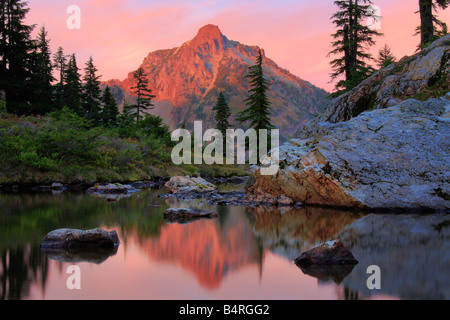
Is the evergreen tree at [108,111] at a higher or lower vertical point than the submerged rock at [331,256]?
higher

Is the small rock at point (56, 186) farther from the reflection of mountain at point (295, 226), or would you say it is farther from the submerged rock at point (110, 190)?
the reflection of mountain at point (295, 226)

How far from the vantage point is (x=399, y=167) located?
47.1 ft

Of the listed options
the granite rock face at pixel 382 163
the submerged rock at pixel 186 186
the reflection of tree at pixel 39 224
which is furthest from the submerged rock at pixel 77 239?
the submerged rock at pixel 186 186

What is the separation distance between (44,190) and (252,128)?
20786mm

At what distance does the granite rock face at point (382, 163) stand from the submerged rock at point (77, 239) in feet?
31.9

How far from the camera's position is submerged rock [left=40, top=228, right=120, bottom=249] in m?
8.08

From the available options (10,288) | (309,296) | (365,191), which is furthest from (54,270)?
(365,191)

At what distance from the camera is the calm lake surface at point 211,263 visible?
17.7 ft

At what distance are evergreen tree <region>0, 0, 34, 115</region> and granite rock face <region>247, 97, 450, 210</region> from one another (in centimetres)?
3458

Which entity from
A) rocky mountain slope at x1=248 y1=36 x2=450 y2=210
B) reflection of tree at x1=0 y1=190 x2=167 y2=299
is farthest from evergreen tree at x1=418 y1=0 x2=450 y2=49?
reflection of tree at x1=0 y1=190 x2=167 y2=299

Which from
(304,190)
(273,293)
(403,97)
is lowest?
(273,293)

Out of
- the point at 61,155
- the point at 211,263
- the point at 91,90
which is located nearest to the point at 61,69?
the point at 91,90
